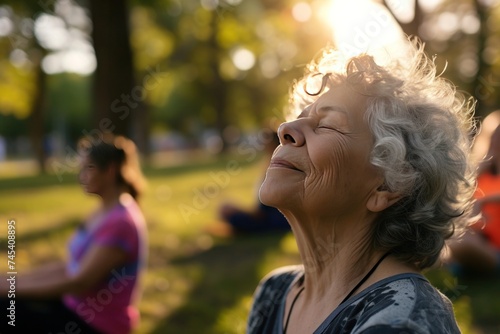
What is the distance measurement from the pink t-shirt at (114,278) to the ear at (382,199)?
2.34 meters

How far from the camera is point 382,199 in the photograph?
1.90m

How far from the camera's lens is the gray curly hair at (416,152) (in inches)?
73.6

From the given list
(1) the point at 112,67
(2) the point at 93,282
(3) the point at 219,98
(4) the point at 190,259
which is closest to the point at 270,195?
(2) the point at 93,282

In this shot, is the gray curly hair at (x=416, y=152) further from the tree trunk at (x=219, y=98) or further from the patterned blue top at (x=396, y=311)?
the tree trunk at (x=219, y=98)

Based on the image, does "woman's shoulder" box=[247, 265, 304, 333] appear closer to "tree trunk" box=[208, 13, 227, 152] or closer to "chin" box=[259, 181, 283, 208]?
"chin" box=[259, 181, 283, 208]

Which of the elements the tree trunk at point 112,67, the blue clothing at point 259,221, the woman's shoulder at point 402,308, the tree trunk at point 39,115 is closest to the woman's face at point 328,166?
the woman's shoulder at point 402,308

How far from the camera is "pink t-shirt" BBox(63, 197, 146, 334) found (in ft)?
12.6

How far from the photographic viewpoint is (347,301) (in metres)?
1.85

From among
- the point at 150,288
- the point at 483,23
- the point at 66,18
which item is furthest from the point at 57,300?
the point at 66,18

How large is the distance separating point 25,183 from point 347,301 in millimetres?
15440

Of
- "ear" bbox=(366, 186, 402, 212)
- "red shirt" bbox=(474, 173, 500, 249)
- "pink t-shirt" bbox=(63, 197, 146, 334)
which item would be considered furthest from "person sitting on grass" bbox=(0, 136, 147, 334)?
"red shirt" bbox=(474, 173, 500, 249)

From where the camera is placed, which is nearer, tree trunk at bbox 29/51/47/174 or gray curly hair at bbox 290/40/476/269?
gray curly hair at bbox 290/40/476/269

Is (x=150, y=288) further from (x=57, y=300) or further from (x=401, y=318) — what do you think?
(x=401, y=318)

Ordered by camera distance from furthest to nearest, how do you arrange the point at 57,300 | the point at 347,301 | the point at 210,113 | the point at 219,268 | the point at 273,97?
the point at 210,113 < the point at 273,97 < the point at 219,268 < the point at 57,300 < the point at 347,301
